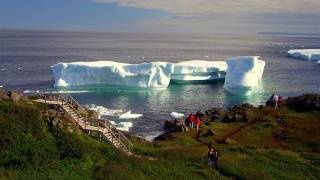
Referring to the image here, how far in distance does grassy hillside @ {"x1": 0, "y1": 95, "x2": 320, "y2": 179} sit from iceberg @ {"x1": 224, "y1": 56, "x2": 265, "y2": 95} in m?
35.2

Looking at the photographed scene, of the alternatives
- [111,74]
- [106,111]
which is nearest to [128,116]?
[106,111]

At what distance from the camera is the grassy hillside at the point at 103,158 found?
23672mm

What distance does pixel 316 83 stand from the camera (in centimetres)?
8131

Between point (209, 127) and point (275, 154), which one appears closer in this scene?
point (275, 154)

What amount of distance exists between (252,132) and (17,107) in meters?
17.0

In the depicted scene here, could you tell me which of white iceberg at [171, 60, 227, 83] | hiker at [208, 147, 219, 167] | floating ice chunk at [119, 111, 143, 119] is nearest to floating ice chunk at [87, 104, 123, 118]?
floating ice chunk at [119, 111, 143, 119]

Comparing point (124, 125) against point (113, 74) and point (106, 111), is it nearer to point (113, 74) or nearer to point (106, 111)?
point (106, 111)

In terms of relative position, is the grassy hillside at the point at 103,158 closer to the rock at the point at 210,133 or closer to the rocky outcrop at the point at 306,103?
the rock at the point at 210,133

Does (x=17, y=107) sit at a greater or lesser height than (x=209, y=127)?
greater

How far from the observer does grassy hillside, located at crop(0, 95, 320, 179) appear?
23672mm

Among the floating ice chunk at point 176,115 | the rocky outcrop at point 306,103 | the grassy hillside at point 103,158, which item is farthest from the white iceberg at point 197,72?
the grassy hillside at point 103,158

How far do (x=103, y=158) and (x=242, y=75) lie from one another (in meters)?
43.5

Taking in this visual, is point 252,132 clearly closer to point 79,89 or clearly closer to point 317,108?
point 317,108

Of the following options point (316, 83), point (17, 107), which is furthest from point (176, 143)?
point (316, 83)
